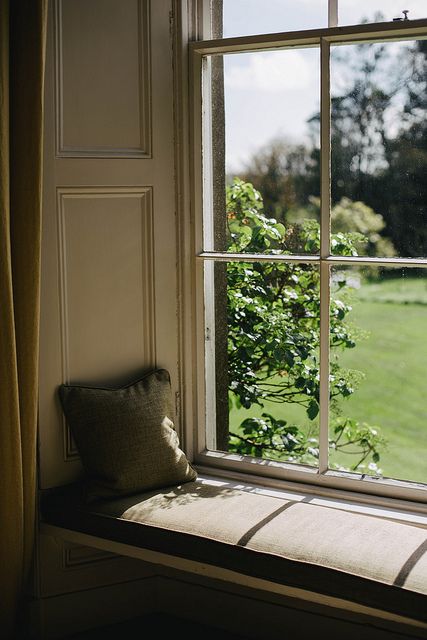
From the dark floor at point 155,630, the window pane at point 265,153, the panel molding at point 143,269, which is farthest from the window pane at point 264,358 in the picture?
the dark floor at point 155,630

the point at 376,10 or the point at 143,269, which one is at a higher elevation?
the point at 376,10

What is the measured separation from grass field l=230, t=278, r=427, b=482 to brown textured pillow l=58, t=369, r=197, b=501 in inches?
26.1

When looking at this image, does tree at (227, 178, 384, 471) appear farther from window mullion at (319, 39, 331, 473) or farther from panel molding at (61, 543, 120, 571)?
panel molding at (61, 543, 120, 571)

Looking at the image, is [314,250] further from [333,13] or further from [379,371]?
[333,13]

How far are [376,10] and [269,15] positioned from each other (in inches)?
15.1

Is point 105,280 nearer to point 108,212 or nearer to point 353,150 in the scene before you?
point 108,212

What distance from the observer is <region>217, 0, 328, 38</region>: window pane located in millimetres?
2707

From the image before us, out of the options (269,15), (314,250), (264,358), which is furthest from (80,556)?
(269,15)

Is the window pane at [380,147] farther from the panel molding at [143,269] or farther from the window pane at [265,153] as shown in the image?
the panel molding at [143,269]

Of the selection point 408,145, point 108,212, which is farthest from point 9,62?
point 408,145

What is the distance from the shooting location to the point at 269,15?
278 centimetres

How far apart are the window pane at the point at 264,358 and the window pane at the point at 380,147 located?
0.27 meters

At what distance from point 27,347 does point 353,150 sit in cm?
125

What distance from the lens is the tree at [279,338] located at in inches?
110
